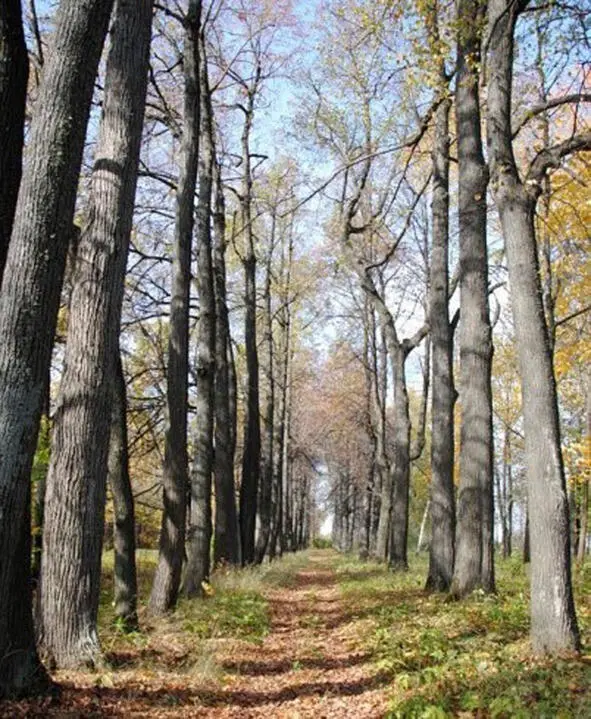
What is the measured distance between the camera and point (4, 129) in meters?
4.54

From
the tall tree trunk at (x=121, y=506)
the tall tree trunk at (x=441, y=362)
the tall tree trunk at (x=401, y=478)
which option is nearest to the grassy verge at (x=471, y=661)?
the tall tree trunk at (x=441, y=362)

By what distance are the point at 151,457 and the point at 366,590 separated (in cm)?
1768

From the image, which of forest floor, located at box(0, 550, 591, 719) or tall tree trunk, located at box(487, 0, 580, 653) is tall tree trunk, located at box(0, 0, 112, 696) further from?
tall tree trunk, located at box(487, 0, 580, 653)

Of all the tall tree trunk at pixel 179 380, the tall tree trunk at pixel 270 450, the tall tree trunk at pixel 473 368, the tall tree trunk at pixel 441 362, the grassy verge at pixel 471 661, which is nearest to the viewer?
the grassy verge at pixel 471 661

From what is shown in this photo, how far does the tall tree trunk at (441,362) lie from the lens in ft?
39.4

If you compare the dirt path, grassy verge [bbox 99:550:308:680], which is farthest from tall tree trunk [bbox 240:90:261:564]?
the dirt path

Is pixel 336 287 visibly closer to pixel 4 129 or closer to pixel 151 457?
pixel 151 457

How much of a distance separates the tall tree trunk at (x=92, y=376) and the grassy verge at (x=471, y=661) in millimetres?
2600

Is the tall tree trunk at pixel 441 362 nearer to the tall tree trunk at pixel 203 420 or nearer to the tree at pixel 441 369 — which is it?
the tree at pixel 441 369

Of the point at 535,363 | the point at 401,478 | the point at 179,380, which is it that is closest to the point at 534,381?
the point at 535,363

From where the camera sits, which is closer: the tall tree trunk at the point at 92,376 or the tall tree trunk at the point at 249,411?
the tall tree trunk at the point at 92,376

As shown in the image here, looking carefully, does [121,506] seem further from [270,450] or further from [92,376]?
[270,450]

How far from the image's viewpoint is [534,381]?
6270 mm

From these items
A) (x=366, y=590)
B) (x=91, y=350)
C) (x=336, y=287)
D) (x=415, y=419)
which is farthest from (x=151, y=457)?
(x=415, y=419)
